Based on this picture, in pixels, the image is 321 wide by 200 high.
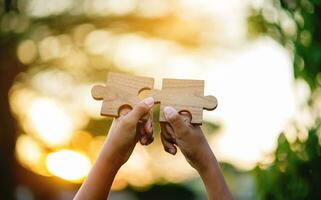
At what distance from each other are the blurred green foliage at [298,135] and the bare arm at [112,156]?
4.71ft

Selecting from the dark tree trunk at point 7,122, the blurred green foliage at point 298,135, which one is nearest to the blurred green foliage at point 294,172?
the blurred green foliage at point 298,135

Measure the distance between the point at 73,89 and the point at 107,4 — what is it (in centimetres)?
196

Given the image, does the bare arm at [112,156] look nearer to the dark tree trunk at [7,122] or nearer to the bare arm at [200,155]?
the bare arm at [200,155]

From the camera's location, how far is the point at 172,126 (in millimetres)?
2412

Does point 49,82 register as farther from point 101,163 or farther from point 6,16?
point 101,163

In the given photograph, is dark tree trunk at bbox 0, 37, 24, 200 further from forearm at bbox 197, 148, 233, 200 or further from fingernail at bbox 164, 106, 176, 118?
forearm at bbox 197, 148, 233, 200

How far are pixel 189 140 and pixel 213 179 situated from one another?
0.16 meters

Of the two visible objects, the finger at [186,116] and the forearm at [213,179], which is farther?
the finger at [186,116]

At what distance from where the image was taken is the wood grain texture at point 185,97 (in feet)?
8.32

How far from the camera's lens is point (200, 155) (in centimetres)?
232

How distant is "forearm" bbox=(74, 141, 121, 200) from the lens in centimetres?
234

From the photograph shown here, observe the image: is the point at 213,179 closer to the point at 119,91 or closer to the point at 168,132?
the point at 168,132

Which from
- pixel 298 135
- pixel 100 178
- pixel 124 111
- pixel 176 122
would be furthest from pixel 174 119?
pixel 298 135

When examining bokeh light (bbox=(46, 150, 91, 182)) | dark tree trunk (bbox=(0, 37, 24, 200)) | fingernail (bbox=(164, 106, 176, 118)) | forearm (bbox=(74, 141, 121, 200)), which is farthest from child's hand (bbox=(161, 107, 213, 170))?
bokeh light (bbox=(46, 150, 91, 182))
